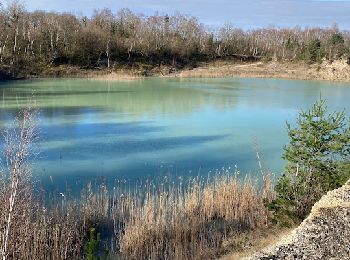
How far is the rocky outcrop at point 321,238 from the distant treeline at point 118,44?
35.0 meters

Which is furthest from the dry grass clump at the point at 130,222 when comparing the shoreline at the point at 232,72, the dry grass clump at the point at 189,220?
the shoreline at the point at 232,72

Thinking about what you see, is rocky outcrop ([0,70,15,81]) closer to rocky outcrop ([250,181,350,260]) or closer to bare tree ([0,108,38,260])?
bare tree ([0,108,38,260])

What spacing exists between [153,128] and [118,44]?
32579 mm

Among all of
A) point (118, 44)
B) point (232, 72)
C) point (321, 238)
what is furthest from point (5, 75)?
point (321, 238)

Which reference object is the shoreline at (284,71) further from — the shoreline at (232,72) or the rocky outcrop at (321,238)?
the rocky outcrop at (321,238)

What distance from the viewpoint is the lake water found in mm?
11938

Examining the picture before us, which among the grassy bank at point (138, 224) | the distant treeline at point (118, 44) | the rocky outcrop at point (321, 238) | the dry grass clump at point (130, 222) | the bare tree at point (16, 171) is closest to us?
the rocky outcrop at point (321, 238)

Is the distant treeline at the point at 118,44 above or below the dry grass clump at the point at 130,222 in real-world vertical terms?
above

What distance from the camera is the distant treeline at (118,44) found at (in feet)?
141

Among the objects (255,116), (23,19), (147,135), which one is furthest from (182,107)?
(23,19)

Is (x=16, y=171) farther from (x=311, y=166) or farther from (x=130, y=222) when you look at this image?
(x=311, y=166)

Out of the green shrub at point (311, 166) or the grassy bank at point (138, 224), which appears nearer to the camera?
the grassy bank at point (138, 224)

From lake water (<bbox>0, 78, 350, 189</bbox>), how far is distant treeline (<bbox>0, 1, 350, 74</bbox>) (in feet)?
39.8

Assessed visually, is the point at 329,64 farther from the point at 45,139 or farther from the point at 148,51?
the point at 45,139
